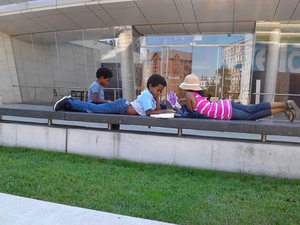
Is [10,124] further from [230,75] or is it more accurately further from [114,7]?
[230,75]

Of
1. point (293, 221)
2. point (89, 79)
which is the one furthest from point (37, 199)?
point (89, 79)

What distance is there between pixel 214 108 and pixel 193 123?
0.66 m

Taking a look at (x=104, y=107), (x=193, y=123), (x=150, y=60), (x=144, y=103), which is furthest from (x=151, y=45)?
(x=193, y=123)

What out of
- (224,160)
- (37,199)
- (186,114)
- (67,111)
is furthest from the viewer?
(67,111)

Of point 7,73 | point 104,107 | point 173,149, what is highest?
point 7,73

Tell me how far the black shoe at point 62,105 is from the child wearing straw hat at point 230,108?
2.22 meters

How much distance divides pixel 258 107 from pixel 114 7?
983 cm

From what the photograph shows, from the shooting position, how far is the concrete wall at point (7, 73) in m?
16.5

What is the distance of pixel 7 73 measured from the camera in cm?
1681

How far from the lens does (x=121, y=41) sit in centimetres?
1397

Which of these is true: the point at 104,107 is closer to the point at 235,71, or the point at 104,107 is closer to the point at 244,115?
the point at 244,115

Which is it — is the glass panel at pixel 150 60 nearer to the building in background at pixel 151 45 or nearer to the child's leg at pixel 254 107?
the building in background at pixel 151 45

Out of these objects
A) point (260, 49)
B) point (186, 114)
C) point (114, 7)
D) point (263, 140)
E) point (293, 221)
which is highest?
point (114, 7)

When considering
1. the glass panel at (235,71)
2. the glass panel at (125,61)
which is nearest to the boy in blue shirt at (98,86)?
the glass panel at (125,61)
